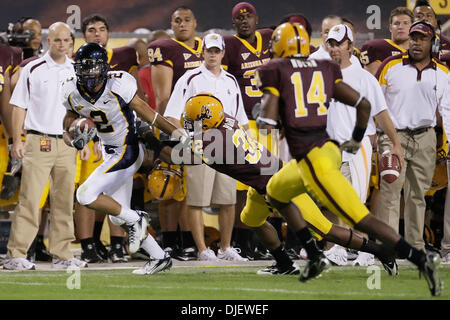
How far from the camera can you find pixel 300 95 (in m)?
6.02

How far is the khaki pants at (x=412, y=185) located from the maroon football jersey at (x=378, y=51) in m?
1.12

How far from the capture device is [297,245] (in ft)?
29.8

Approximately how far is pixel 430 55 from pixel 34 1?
671cm

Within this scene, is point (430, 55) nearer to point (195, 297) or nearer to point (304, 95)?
point (304, 95)

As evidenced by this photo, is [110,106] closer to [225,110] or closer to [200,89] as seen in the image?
[200,89]

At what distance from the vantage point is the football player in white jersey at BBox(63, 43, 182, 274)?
702cm

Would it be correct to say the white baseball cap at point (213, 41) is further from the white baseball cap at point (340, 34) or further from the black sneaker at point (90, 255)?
the black sneaker at point (90, 255)

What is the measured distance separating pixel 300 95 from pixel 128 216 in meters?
1.81

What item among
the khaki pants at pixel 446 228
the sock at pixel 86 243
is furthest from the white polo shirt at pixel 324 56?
the sock at pixel 86 243

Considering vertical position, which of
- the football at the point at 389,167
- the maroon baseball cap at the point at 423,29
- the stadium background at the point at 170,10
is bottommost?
the football at the point at 389,167

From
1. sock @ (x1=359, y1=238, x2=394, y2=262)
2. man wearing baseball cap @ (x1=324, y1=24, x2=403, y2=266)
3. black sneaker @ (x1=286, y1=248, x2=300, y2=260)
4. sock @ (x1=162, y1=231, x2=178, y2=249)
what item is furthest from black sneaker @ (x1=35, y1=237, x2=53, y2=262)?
sock @ (x1=359, y1=238, x2=394, y2=262)

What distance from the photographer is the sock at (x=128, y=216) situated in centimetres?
706

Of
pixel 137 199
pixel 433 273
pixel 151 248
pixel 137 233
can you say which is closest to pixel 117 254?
pixel 137 199

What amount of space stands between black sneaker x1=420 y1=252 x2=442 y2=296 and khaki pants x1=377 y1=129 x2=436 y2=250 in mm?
2562
